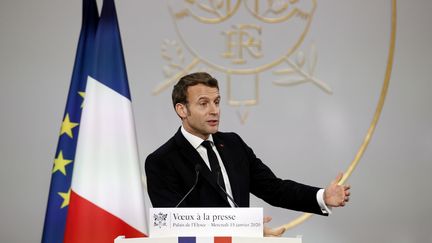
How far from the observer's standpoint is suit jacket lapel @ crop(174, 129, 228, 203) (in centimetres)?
277

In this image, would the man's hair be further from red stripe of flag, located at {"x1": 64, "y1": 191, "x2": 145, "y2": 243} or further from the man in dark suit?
red stripe of flag, located at {"x1": 64, "y1": 191, "x2": 145, "y2": 243}

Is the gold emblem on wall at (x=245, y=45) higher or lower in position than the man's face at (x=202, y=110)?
higher

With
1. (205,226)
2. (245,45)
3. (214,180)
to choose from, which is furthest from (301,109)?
(205,226)

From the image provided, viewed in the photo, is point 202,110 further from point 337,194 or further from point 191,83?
point 337,194

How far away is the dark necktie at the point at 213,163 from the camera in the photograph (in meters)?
2.85

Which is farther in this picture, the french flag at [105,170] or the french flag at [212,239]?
the french flag at [105,170]

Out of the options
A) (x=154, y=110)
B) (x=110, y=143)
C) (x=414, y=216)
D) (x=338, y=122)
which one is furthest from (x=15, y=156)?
(x=414, y=216)

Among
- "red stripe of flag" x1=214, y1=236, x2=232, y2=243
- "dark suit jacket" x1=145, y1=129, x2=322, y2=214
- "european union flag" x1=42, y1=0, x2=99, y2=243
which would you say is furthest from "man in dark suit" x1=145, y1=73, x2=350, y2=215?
"european union flag" x1=42, y1=0, x2=99, y2=243

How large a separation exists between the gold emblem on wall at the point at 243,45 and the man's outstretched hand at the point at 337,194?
69.8 inches

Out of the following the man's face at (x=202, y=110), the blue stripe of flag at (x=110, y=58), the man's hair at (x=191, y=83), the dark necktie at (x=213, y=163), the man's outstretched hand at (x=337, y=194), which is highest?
the blue stripe of flag at (x=110, y=58)

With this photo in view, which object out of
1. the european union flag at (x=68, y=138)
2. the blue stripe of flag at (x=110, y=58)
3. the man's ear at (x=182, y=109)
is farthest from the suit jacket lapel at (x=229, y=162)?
the european union flag at (x=68, y=138)

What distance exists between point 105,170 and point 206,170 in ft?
2.28

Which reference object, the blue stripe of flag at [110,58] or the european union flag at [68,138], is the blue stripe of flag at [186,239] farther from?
the european union flag at [68,138]

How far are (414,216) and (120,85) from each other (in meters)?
2.56
